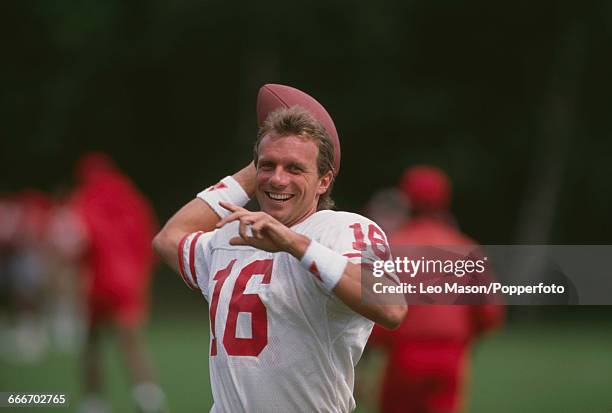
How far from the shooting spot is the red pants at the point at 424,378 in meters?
6.05

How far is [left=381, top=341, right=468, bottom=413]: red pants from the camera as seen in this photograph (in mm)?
6051

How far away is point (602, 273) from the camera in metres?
4.32

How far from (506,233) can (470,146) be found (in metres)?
1.85

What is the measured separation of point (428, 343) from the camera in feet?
19.8

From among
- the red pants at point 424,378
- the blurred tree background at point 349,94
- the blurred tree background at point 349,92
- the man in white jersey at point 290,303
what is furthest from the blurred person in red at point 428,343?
the blurred tree background at point 349,92

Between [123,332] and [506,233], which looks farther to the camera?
[506,233]

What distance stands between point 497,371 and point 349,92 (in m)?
11.6

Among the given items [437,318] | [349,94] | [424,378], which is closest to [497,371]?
[424,378]

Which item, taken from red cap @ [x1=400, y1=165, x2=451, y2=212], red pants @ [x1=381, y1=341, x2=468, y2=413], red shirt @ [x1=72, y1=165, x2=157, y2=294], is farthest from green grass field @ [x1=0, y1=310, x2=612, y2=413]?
red cap @ [x1=400, y1=165, x2=451, y2=212]

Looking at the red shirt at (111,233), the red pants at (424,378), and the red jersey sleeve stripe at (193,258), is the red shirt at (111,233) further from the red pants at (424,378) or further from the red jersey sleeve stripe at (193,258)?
the red jersey sleeve stripe at (193,258)

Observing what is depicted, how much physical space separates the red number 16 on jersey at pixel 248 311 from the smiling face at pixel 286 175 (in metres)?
0.17

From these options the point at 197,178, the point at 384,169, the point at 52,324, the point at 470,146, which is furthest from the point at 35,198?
the point at 470,146

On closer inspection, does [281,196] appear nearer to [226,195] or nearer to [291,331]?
[291,331]

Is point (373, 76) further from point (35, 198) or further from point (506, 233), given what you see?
point (35, 198)
